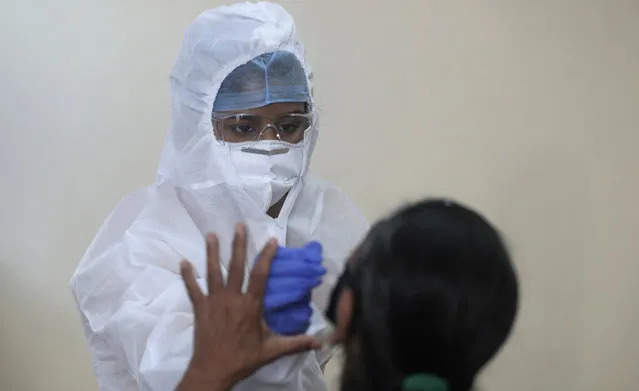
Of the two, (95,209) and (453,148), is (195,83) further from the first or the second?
(453,148)

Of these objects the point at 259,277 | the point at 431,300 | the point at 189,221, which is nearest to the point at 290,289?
the point at 259,277

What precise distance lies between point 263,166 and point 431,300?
1.63 ft

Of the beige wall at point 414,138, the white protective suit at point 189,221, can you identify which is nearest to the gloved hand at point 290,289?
the white protective suit at point 189,221

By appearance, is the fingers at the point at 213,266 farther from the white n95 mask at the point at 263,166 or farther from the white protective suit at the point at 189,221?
the white n95 mask at the point at 263,166

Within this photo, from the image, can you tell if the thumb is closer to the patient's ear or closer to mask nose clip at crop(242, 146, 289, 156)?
the patient's ear

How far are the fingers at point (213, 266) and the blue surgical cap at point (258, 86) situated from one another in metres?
0.42

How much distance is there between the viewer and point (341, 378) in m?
0.67

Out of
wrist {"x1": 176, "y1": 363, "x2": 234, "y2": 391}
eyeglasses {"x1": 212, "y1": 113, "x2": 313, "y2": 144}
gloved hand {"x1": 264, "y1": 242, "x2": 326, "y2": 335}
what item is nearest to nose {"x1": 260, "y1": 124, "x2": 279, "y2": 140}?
eyeglasses {"x1": 212, "y1": 113, "x2": 313, "y2": 144}

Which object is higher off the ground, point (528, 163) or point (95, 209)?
point (528, 163)

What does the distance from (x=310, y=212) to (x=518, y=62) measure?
2.58 ft

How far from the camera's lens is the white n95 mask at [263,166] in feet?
3.22

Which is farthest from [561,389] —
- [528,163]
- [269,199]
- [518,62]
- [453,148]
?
[269,199]

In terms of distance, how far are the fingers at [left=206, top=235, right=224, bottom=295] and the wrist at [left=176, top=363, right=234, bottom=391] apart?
96 mm

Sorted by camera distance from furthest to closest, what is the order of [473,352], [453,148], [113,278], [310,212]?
[453,148]
[310,212]
[113,278]
[473,352]
